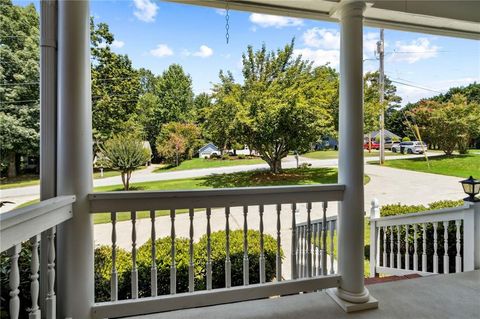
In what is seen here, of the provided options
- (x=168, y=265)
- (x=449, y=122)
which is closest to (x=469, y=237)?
(x=449, y=122)

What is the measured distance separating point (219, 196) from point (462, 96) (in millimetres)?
2841

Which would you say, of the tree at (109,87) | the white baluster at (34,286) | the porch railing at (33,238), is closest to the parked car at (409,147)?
the tree at (109,87)

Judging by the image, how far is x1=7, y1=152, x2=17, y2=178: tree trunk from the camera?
145 cm

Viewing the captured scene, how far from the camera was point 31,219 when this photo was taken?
1.14 meters

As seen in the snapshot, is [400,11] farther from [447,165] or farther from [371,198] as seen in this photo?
[371,198]

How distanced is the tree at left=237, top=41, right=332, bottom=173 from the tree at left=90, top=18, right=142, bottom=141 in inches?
43.0

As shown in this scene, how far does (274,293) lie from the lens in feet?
6.15

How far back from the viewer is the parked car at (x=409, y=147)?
8.70 feet

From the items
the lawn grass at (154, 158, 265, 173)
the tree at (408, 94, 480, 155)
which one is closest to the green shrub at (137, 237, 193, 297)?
the lawn grass at (154, 158, 265, 173)

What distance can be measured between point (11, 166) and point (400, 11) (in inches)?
109

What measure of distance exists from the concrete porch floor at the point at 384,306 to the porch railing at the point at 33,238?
705mm

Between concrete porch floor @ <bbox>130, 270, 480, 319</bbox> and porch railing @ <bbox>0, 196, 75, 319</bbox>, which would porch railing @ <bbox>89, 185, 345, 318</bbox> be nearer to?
concrete porch floor @ <bbox>130, 270, 480, 319</bbox>

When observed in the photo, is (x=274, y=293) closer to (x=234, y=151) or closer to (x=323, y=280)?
(x=323, y=280)

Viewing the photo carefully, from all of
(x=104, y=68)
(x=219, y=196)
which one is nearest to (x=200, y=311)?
(x=219, y=196)
